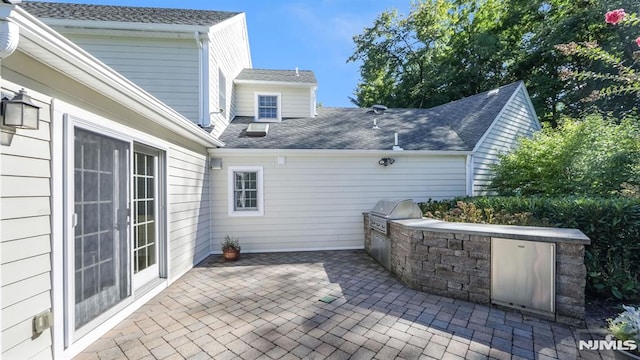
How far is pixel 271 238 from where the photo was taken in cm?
651

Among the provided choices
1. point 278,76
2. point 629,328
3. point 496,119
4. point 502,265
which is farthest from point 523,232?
point 278,76

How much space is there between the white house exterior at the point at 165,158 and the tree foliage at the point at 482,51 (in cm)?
602

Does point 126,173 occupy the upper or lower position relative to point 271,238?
upper

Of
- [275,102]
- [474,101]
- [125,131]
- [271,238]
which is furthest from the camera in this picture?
[474,101]

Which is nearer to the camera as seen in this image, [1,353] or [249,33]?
[1,353]

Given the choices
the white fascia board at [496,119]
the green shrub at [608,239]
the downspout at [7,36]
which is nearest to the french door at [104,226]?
the downspout at [7,36]

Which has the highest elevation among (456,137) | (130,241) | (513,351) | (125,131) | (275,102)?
(275,102)

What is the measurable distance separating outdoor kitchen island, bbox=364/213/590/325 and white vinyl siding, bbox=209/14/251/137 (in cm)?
531

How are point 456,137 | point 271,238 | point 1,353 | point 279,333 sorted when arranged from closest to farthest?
point 1,353 → point 279,333 → point 271,238 → point 456,137

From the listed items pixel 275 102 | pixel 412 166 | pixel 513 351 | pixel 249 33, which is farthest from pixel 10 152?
pixel 249 33

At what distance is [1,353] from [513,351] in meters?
4.18

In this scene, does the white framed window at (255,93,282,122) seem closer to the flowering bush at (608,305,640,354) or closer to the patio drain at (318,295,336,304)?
the patio drain at (318,295,336,304)

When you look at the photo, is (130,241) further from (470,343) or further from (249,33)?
(249,33)

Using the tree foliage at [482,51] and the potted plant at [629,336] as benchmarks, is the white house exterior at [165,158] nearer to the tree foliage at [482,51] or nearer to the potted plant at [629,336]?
the potted plant at [629,336]
